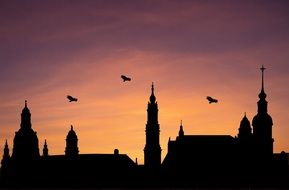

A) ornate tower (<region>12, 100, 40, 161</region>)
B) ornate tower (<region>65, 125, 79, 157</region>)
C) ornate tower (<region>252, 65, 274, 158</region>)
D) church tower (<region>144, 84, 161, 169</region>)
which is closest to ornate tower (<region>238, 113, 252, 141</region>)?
ornate tower (<region>252, 65, 274, 158</region>)

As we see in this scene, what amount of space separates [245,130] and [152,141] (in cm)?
2150

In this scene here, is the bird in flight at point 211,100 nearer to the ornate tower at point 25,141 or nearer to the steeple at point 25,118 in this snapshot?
the steeple at point 25,118

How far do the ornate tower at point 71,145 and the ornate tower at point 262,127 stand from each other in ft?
130

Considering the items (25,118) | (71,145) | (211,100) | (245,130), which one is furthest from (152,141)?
(211,100)

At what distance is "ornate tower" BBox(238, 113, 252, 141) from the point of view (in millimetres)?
111262

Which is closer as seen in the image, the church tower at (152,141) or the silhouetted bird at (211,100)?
the silhouetted bird at (211,100)

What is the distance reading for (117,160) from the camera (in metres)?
121

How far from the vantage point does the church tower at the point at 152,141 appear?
102 metres

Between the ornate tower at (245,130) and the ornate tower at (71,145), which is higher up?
the ornate tower at (245,130)

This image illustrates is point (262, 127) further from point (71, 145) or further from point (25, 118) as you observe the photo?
point (25, 118)

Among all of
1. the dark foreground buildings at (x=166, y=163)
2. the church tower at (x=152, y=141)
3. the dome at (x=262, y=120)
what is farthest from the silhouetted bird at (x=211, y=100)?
the dome at (x=262, y=120)

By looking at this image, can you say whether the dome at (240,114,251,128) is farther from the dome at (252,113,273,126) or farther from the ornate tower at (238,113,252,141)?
the dome at (252,113,273,126)

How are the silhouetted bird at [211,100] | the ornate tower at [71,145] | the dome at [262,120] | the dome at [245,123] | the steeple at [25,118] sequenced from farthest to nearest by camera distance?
1. the ornate tower at [71,145]
2. the steeple at [25,118]
3. the dome at [245,123]
4. the dome at [262,120]
5. the silhouetted bird at [211,100]

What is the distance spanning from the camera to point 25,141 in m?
120
